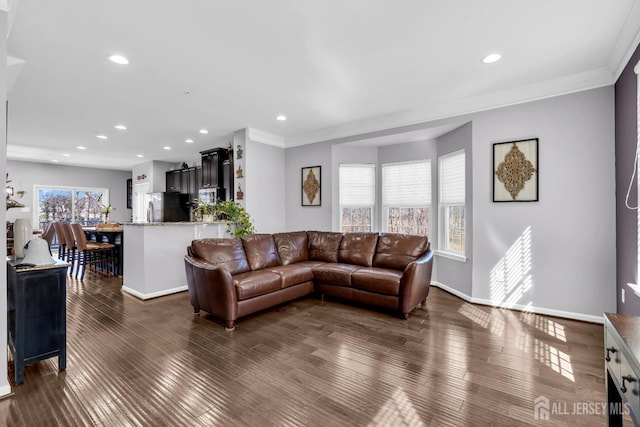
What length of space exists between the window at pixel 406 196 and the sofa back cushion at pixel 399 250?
0.99m

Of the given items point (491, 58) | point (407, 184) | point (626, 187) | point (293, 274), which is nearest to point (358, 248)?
point (293, 274)

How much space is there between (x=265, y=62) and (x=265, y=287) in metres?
2.47

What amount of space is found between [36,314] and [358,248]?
11.5 feet

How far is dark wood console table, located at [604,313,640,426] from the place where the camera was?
1.02 metres

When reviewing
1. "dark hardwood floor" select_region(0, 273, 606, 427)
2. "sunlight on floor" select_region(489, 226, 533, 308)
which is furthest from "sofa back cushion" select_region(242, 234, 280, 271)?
"sunlight on floor" select_region(489, 226, 533, 308)

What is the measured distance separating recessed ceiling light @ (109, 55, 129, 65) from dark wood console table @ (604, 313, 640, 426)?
161 inches

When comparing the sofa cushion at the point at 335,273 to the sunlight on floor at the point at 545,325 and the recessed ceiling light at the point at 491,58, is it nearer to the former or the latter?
the sunlight on floor at the point at 545,325

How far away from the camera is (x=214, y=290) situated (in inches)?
122

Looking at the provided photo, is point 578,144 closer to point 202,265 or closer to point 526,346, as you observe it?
point 526,346

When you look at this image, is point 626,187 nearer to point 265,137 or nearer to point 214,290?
point 214,290

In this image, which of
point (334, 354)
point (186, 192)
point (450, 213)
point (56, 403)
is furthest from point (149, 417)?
point (186, 192)

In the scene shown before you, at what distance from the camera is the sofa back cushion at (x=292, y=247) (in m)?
4.42

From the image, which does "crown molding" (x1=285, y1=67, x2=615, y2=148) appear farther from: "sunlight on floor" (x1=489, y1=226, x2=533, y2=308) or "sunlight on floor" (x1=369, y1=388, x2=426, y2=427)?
"sunlight on floor" (x1=369, y1=388, x2=426, y2=427)

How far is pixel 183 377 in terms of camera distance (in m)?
2.16
